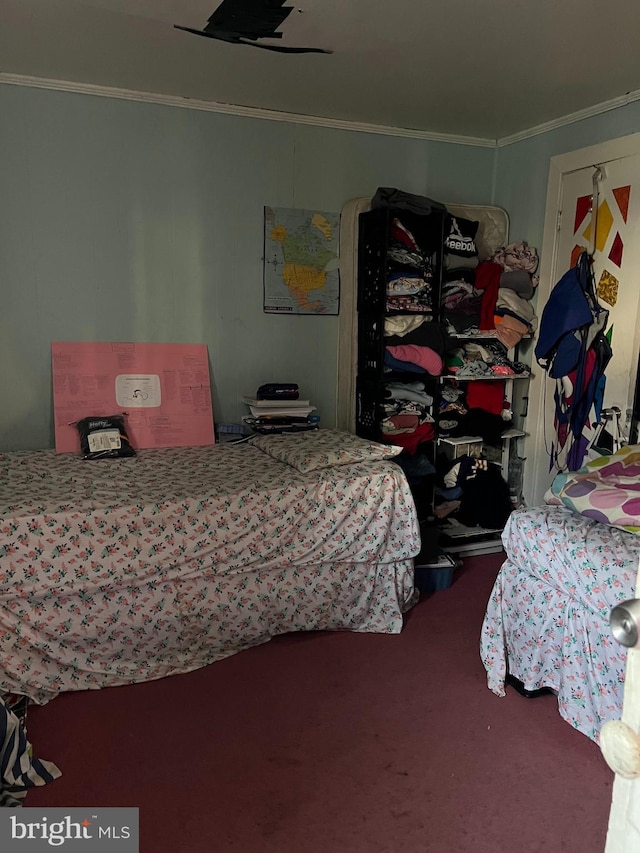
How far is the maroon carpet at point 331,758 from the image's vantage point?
1.73m

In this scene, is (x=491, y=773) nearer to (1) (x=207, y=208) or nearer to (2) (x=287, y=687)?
(2) (x=287, y=687)

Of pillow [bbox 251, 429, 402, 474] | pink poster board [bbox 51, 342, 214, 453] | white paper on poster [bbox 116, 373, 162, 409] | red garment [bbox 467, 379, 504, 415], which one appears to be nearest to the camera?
pillow [bbox 251, 429, 402, 474]

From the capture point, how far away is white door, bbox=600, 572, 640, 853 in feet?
2.18

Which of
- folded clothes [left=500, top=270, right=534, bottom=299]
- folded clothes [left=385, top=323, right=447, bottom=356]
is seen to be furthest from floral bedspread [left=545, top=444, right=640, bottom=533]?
folded clothes [left=500, top=270, right=534, bottom=299]

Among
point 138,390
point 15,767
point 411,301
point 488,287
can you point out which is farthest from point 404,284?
point 15,767

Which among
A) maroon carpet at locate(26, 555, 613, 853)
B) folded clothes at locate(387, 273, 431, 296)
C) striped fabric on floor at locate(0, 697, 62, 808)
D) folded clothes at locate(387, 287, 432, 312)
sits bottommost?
maroon carpet at locate(26, 555, 613, 853)

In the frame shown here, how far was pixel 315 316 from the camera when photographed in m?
3.52

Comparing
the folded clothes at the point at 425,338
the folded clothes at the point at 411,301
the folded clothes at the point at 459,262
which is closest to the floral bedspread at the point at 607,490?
the folded clothes at the point at 425,338

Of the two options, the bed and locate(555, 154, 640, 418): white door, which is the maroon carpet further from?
locate(555, 154, 640, 418): white door

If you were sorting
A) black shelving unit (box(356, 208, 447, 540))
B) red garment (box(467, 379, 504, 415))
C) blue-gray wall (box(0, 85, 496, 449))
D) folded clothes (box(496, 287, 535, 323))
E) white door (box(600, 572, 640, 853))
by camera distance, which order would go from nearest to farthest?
white door (box(600, 572, 640, 853)) < blue-gray wall (box(0, 85, 496, 449)) < black shelving unit (box(356, 208, 447, 540)) < folded clothes (box(496, 287, 535, 323)) < red garment (box(467, 379, 504, 415))

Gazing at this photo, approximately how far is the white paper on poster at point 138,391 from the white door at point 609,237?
211 centimetres

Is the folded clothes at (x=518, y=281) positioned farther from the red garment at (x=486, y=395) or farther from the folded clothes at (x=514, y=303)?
the red garment at (x=486, y=395)

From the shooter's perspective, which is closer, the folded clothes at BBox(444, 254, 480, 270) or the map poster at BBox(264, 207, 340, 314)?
the map poster at BBox(264, 207, 340, 314)

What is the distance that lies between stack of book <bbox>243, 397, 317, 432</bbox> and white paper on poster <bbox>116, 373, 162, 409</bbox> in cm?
47
